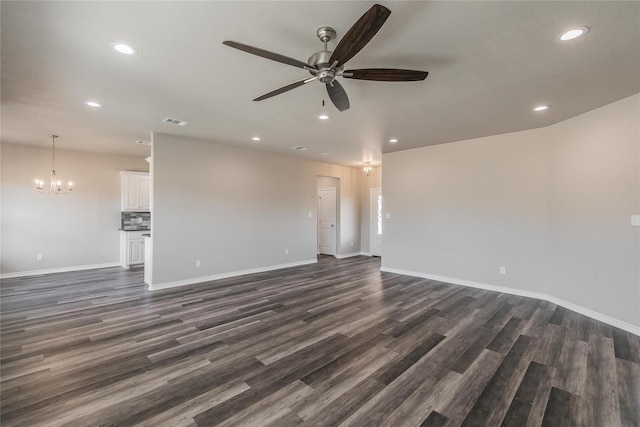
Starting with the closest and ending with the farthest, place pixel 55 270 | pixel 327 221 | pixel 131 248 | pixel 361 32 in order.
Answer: pixel 361 32 → pixel 55 270 → pixel 131 248 → pixel 327 221

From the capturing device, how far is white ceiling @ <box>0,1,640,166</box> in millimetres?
1935

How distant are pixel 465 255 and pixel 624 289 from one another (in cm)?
217

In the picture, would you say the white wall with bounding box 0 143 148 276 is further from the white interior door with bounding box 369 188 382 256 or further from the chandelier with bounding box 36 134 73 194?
the white interior door with bounding box 369 188 382 256

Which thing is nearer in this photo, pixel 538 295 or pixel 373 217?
pixel 538 295

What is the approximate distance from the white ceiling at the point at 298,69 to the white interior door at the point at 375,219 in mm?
4111

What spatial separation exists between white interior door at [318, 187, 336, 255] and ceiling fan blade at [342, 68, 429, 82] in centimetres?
643

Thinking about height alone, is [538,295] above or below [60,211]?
below

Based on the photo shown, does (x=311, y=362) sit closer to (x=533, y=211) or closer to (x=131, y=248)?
(x=533, y=211)

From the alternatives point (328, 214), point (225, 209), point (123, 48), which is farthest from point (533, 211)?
point (123, 48)

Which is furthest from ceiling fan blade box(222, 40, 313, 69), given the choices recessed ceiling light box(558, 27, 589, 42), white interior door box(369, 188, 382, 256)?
white interior door box(369, 188, 382, 256)

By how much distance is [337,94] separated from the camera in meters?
2.42

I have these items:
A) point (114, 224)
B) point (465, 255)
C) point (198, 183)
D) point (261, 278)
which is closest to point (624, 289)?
point (465, 255)

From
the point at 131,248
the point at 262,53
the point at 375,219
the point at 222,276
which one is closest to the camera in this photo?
the point at 262,53

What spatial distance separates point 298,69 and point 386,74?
0.91 meters
